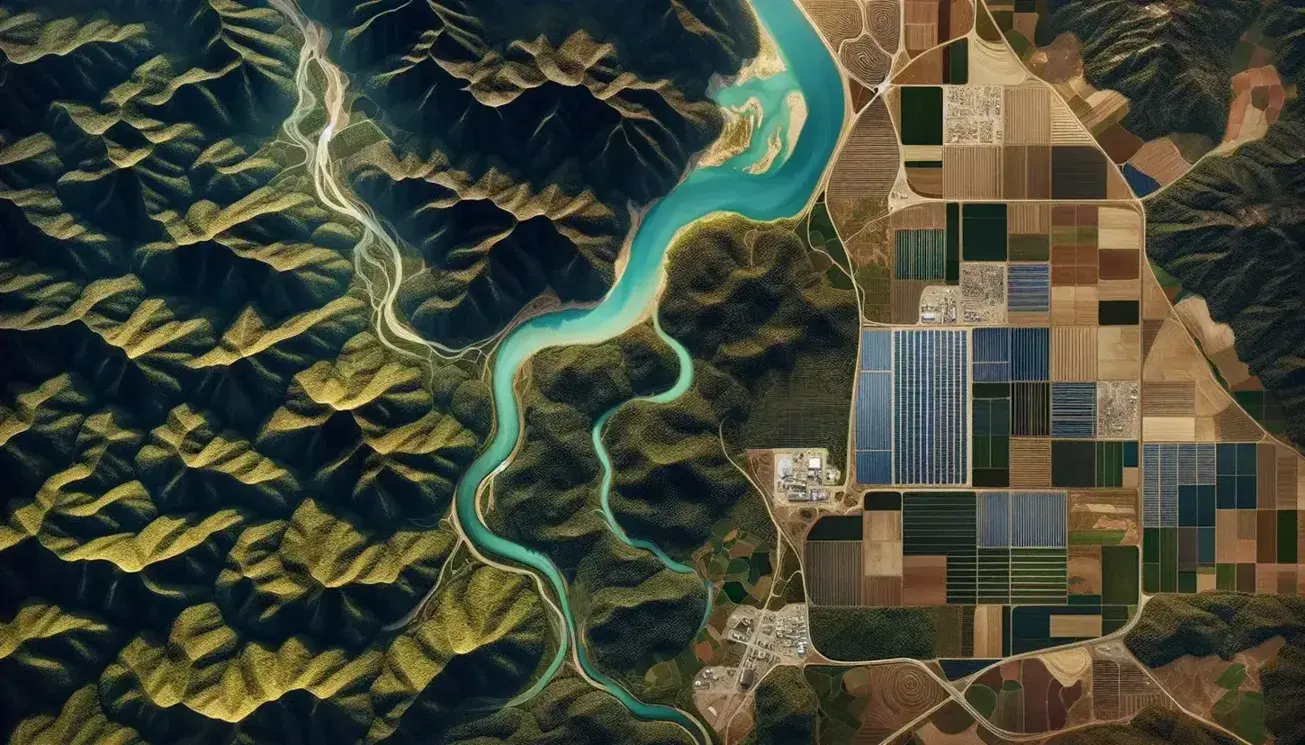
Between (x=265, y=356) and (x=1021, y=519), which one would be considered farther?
(x=1021, y=519)

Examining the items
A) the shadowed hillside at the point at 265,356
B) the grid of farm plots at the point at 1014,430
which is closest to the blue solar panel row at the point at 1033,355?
the grid of farm plots at the point at 1014,430

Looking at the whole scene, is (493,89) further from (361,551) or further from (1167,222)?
(1167,222)

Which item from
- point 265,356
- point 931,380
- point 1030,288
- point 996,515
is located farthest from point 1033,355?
point 265,356

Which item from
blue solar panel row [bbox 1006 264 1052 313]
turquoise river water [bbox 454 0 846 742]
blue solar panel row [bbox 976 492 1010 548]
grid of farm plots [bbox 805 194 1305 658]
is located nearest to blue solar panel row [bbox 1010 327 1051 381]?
grid of farm plots [bbox 805 194 1305 658]

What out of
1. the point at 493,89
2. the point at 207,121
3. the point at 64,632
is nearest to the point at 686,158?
the point at 493,89

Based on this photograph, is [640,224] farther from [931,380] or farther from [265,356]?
[265,356]

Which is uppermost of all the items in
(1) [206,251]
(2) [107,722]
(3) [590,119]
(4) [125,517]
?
(3) [590,119]

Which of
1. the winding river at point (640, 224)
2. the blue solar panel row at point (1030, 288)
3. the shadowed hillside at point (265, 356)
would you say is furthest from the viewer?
the blue solar panel row at point (1030, 288)

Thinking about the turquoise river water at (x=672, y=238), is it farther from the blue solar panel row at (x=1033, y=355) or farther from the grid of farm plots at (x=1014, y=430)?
the blue solar panel row at (x=1033, y=355)
